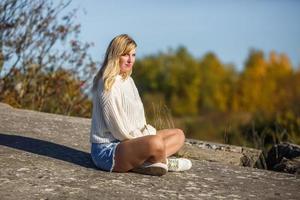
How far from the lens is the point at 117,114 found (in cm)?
542

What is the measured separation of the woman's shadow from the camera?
5879mm

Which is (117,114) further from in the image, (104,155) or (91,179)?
(91,179)

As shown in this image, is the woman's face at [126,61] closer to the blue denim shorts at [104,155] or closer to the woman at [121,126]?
the woman at [121,126]

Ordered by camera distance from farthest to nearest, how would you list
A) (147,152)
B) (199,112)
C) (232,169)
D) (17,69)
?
(199,112)
(17,69)
(232,169)
(147,152)

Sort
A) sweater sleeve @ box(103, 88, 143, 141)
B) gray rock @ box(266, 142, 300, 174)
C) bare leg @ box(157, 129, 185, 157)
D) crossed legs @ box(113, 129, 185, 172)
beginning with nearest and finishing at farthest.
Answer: crossed legs @ box(113, 129, 185, 172) < sweater sleeve @ box(103, 88, 143, 141) < bare leg @ box(157, 129, 185, 157) < gray rock @ box(266, 142, 300, 174)

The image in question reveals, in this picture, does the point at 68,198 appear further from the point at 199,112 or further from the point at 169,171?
the point at 199,112

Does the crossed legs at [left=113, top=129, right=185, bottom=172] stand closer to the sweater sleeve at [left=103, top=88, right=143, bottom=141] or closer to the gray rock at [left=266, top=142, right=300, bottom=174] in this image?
the sweater sleeve at [left=103, top=88, right=143, bottom=141]

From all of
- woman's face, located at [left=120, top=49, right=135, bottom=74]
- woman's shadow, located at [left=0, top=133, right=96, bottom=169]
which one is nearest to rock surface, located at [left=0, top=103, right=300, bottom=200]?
woman's shadow, located at [left=0, top=133, right=96, bottom=169]

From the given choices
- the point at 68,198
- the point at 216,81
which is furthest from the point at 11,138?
the point at 216,81

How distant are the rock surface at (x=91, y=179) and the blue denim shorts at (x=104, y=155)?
0.23 feet

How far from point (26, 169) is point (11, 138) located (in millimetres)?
1239

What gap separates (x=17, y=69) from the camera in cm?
981

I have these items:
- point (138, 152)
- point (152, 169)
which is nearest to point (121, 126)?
point (138, 152)

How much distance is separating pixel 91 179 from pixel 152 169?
1.89ft
